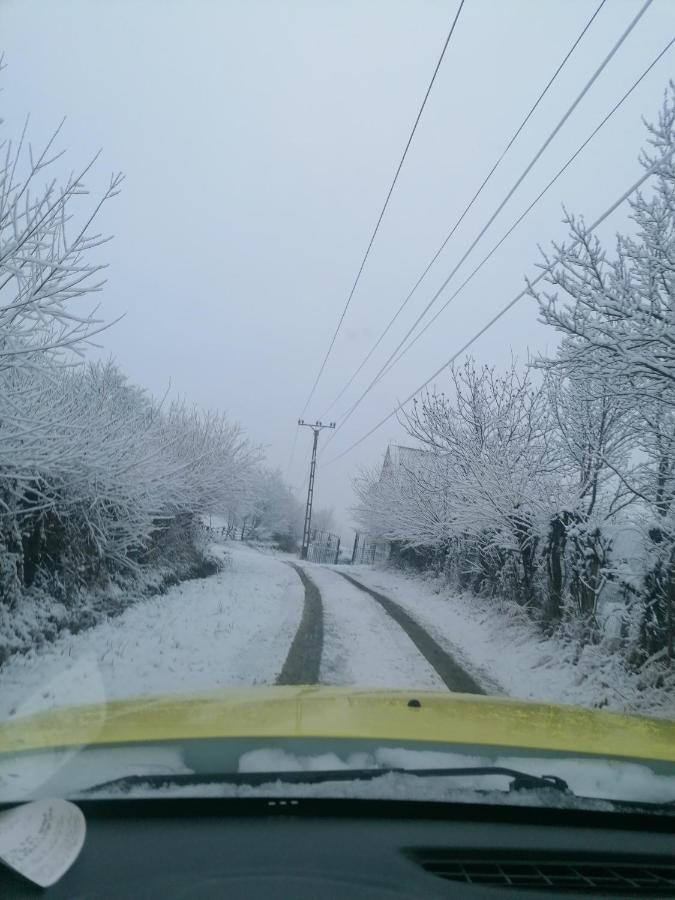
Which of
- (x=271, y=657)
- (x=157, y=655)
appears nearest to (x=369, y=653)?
(x=271, y=657)

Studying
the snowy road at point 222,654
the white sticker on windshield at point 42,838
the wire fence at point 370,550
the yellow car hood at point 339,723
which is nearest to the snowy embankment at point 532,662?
the snowy road at point 222,654

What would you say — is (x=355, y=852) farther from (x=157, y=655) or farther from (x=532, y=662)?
(x=532, y=662)

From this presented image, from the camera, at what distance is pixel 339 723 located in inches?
130

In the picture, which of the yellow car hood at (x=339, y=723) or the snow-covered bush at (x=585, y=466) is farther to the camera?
the snow-covered bush at (x=585, y=466)

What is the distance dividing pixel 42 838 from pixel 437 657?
9.26 m

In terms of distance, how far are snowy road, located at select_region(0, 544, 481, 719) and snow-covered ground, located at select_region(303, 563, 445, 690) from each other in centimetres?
2

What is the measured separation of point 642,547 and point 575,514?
9.87 feet

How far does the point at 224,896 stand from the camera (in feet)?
6.72

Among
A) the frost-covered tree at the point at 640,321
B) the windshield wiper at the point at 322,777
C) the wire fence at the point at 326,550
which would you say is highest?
the frost-covered tree at the point at 640,321

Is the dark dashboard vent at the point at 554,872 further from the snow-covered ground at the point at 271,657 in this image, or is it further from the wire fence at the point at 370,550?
the wire fence at the point at 370,550

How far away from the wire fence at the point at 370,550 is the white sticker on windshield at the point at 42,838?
37277 millimetres

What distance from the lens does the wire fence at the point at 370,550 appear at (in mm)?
42969

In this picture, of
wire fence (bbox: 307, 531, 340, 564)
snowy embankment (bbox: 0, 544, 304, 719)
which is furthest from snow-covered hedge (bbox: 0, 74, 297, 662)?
wire fence (bbox: 307, 531, 340, 564)

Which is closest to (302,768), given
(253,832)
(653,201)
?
(253,832)
